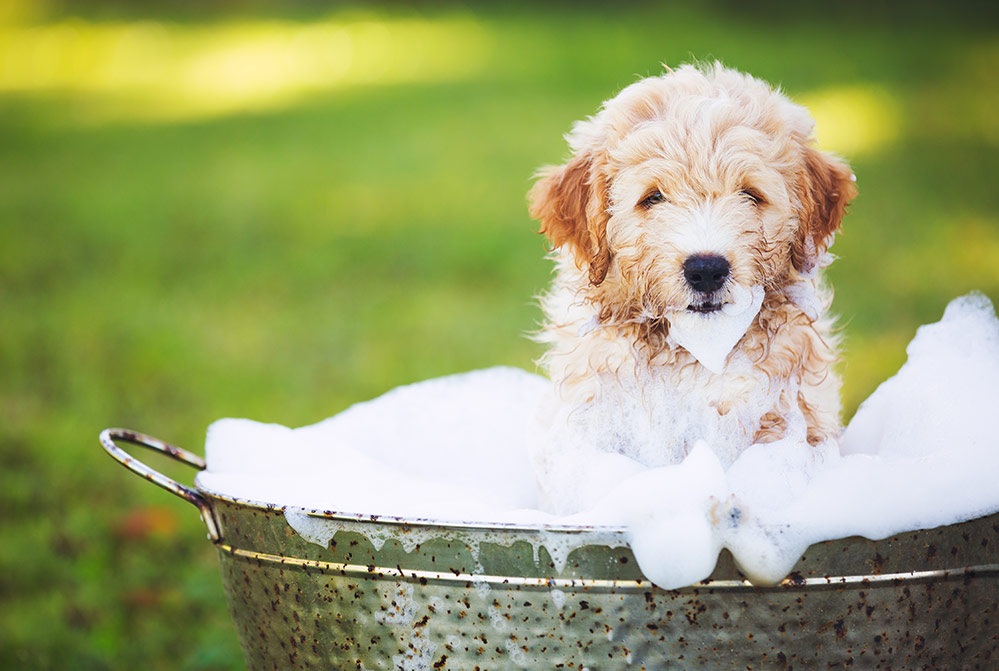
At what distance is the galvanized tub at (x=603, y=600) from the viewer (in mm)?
1836

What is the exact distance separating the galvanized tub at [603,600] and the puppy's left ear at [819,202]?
71cm

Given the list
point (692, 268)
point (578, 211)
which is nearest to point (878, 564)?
point (692, 268)

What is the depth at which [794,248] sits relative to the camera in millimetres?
2297

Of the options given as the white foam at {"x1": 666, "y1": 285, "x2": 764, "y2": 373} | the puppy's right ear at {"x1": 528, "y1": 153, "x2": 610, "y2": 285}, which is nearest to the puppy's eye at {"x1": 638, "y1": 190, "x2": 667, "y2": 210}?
the puppy's right ear at {"x1": 528, "y1": 153, "x2": 610, "y2": 285}

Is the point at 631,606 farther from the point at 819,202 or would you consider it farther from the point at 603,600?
the point at 819,202

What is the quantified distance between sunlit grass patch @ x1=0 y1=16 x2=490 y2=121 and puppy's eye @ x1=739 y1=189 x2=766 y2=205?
38.9 ft

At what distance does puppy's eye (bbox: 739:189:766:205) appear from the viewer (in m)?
2.18

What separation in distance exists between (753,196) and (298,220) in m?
7.25

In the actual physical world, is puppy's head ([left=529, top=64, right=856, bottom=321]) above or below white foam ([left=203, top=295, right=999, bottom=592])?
above

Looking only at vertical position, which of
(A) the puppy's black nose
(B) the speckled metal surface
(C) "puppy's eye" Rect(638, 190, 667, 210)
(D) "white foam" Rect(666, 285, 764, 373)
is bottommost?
(B) the speckled metal surface

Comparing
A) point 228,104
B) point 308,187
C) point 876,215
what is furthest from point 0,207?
point 876,215

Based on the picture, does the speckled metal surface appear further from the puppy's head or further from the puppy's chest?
the puppy's head

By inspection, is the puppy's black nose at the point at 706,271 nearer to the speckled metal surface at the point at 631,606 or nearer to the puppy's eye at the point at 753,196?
the puppy's eye at the point at 753,196

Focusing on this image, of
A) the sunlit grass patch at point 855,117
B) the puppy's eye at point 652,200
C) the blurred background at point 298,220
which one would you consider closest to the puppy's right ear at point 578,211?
the puppy's eye at point 652,200
